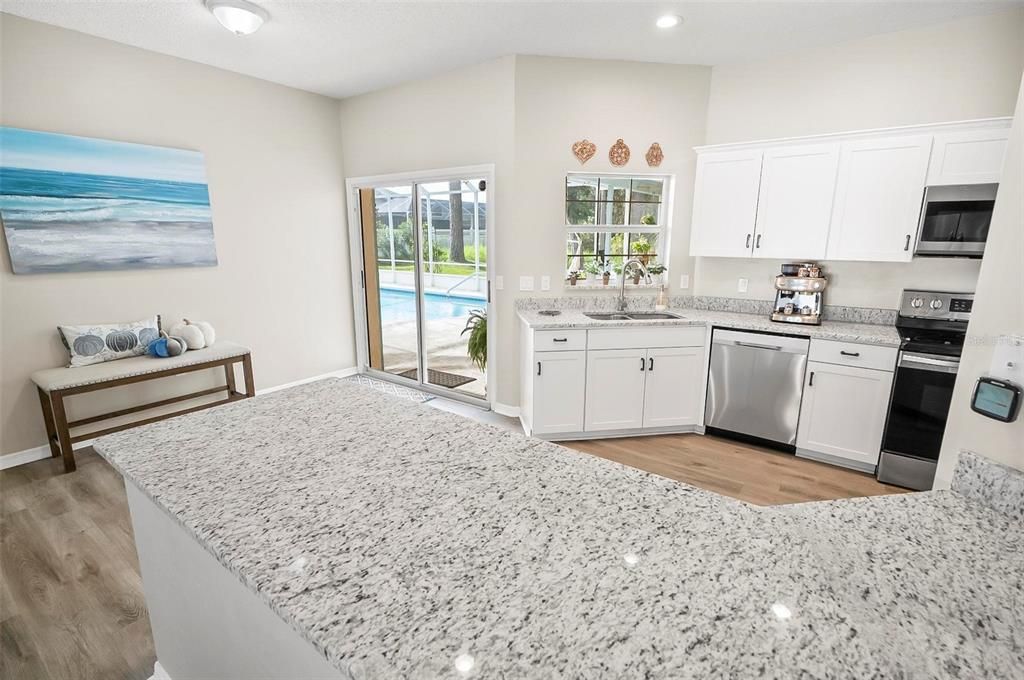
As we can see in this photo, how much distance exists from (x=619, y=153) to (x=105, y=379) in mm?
3893

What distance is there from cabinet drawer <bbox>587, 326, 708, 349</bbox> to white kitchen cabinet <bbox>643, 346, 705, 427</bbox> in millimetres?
49

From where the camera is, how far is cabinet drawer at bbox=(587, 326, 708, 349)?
11.1 ft

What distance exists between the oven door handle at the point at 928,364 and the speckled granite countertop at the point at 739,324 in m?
0.10

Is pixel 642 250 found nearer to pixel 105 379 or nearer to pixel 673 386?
pixel 673 386

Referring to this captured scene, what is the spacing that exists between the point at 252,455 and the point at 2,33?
3.54 metres

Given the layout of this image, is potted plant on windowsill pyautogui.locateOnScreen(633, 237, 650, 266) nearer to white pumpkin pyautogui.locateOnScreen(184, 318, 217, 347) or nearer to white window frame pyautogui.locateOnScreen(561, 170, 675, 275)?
white window frame pyautogui.locateOnScreen(561, 170, 675, 275)

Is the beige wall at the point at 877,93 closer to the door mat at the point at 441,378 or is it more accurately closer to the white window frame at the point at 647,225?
the white window frame at the point at 647,225

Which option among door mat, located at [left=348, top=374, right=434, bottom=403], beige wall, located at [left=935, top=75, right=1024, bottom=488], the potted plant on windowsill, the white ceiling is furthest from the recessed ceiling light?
door mat, located at [left=348, top=374, right=434, bottom=403]

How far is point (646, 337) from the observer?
3412mm

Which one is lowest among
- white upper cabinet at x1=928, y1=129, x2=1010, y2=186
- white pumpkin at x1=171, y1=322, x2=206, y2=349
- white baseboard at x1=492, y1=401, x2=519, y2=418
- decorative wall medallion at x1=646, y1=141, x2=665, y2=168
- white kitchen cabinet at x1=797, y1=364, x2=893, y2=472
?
white baseboard at x1=492, y1=401, x2=519, y2=418

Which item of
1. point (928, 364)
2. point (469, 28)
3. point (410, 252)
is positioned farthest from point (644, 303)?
point (469, 28)

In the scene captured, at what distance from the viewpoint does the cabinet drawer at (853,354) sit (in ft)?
9.36

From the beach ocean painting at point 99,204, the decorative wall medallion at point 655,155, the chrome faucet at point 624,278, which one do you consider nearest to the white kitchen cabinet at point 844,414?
the chrome faucet at point 624,278

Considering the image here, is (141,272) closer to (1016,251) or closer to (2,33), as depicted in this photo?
(2,33)
